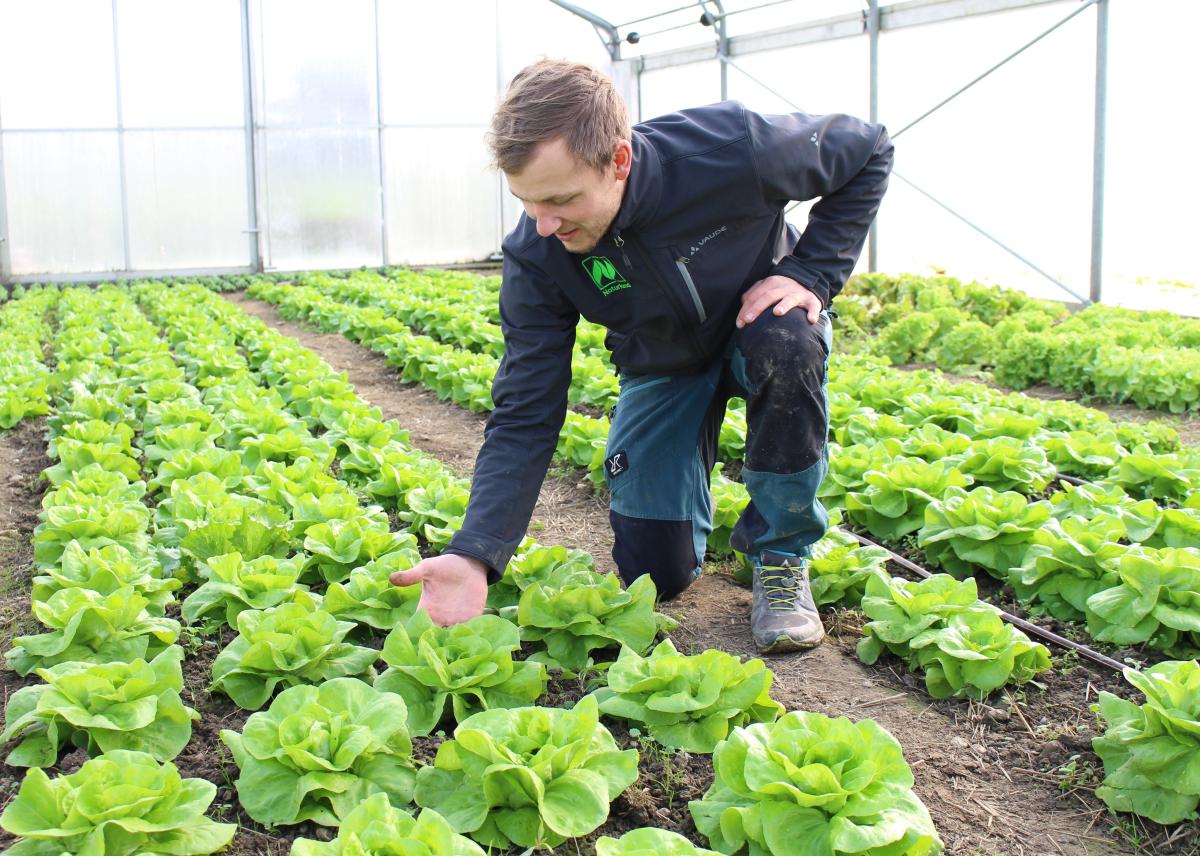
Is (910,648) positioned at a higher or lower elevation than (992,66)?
lower

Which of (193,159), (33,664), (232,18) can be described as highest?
(232,18)

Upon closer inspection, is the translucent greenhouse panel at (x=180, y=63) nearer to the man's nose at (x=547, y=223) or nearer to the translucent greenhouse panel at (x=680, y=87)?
the translucent greenhouse panel at (x=680, y=87)

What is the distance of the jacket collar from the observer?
9.81 feet

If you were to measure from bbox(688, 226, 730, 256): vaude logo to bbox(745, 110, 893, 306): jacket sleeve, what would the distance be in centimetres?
16

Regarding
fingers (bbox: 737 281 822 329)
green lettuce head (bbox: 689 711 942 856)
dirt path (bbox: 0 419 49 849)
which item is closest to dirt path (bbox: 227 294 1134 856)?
green lettuce head (bbox: 689 711 942 856)

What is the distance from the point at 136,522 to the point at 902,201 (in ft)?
33.0

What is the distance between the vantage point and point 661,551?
3625 millimetres

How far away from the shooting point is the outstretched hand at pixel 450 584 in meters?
2.81

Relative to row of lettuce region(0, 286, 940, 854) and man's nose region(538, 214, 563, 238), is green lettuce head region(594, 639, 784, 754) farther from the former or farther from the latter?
man's nose region(538, 214, 563, 238)

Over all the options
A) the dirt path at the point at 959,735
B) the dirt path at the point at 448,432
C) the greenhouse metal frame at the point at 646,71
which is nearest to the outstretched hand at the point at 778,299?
the dirt path at the point at 959,735

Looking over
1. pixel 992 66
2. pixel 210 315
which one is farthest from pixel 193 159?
pixel 992 66

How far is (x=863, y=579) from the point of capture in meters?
3.51

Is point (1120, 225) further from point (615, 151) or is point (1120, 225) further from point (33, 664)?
point (33, 664)

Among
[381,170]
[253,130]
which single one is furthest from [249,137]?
[381,170]
